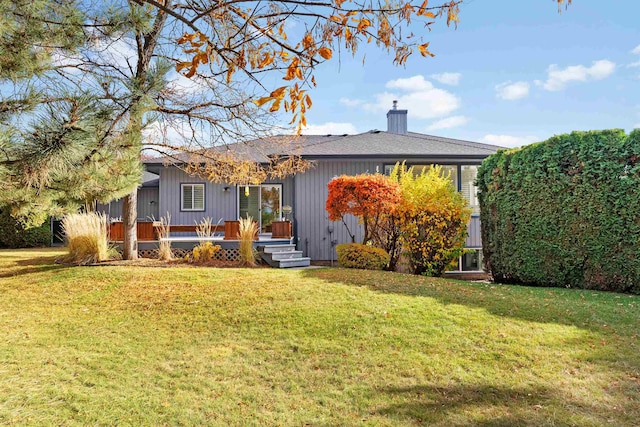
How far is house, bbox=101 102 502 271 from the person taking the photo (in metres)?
13.1

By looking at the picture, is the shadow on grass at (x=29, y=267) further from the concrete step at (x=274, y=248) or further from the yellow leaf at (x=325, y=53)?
the yellow leaf at (x=325, y=53)

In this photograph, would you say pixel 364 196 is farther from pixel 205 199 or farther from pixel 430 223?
pixel 205 199

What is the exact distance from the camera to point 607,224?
818 cm

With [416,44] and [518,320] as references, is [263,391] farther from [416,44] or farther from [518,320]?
[518,320]

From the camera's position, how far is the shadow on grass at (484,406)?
337 centimetres

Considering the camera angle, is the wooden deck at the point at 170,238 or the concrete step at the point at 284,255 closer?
the concrete step at the point at 284,255

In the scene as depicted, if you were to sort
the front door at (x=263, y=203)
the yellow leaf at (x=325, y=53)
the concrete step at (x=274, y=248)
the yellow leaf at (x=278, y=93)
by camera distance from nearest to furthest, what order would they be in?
the yellow leaf at (x=278, y=93) < the yellow leaf at (x=325, y=53) < the concrete step at (x=274, y=248) < the front door at (x=263, y=203)

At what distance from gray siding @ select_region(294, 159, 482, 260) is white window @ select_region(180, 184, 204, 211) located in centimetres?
333

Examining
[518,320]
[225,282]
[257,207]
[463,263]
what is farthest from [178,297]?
[463,263]

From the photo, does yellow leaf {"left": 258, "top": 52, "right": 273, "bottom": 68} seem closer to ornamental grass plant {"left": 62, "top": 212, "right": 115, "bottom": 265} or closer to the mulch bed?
the mulch bed

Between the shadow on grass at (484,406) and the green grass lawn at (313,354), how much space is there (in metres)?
0.02

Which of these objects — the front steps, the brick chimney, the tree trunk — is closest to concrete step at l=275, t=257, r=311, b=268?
the front steps

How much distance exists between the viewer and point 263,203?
14.0 m

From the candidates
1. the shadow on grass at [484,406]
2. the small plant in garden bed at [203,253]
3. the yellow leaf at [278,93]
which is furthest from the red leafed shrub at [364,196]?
the yellow leaf at [278,93]
